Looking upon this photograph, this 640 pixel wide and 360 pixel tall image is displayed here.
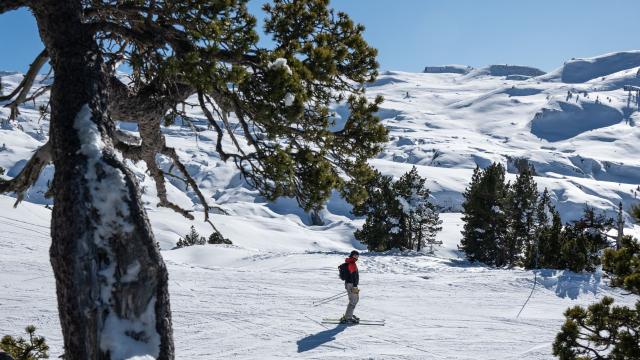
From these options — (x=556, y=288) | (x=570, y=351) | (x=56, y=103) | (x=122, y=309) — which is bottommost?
(x=556, y=288)

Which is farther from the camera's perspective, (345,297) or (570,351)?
(345,297)

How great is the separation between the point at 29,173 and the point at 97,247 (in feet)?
8.25

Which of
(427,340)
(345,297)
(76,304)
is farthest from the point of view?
(345,297)

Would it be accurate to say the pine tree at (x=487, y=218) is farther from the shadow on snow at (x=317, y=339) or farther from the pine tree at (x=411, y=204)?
the shadow on snow at (x=317, y=339)

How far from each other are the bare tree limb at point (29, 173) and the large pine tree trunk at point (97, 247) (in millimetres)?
1176

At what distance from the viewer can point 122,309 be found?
384cm

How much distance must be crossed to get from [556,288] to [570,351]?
17002mm

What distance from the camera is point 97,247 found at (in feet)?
12.7

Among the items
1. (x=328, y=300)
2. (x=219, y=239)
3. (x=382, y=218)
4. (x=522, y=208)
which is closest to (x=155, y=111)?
(x=219, y=239)

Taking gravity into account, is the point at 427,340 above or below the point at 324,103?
below

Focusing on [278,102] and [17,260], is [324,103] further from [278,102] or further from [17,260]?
[17,260]

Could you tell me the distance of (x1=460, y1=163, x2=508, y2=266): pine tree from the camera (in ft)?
128

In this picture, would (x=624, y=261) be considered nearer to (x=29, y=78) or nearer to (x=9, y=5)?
(x=9, y=5)

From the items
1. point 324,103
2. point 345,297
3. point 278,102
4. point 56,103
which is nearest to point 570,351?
point 324,103
